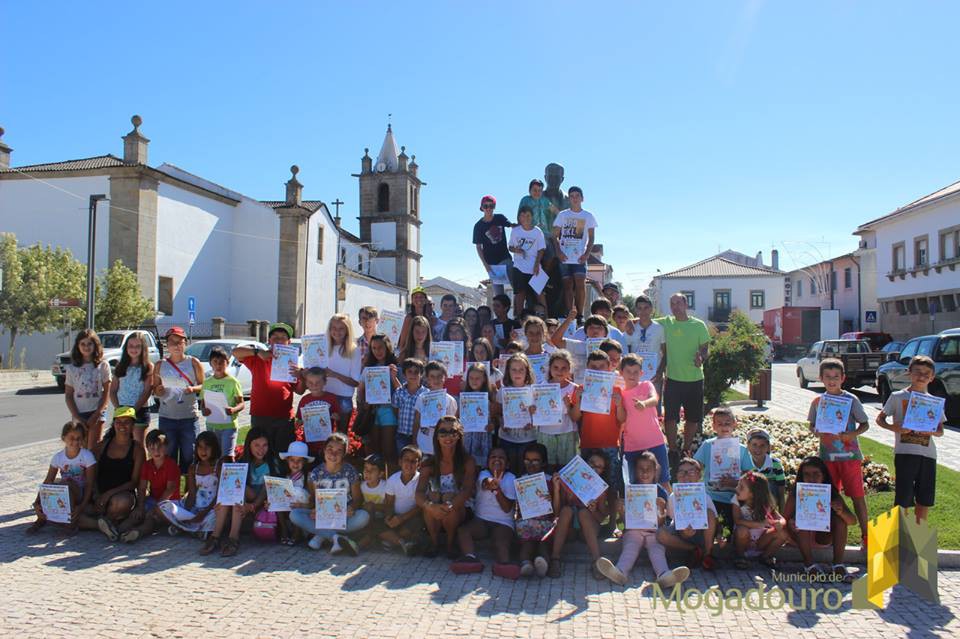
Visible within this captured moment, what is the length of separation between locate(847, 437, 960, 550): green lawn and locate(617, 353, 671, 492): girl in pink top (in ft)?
6.03

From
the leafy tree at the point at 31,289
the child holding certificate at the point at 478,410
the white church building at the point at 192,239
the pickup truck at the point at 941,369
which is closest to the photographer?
the child holding certificate at the point at 478,410

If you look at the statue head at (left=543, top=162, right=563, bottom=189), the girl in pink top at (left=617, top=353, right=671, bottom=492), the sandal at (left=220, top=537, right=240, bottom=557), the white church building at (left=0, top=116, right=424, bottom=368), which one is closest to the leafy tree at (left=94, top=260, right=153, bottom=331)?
the white church building at (left=0, top=116, right=424, bottom=368)

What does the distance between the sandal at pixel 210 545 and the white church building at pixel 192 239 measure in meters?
27.7

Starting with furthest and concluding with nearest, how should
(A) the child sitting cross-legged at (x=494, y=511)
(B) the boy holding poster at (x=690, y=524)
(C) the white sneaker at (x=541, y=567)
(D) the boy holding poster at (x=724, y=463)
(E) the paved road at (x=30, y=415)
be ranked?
(E) the paved road at (x=30, y=415)
(D) the boy holding poster at (x=724, y=463)
(A) the child sitting cross-legged at (x=494, y=511)
(B) the boy holding poster at (x=690, y=524)
(C) the white sneaker at (x=541, y=567)

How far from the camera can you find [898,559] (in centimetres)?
570

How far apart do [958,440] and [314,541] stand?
39.6 ft

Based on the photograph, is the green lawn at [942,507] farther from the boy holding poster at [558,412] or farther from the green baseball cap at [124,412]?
the green baseball cap at [124,412]

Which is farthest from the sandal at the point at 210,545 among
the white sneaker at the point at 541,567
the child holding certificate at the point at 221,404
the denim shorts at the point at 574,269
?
the denim shorts at the point at 574,269

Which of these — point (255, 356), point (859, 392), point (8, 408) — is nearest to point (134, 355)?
point (255, 356)

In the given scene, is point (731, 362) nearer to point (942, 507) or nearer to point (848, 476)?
point (942, 507)

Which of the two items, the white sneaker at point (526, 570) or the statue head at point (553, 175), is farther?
the statue head at point (553, 175)

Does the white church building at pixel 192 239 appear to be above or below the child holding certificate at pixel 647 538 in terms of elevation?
above

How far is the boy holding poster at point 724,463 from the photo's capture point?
6.22 m

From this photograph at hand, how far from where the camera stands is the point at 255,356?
289 inches
